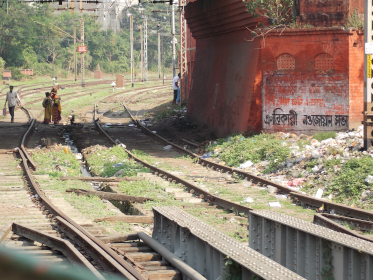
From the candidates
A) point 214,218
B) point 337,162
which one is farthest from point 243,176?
point 214,218

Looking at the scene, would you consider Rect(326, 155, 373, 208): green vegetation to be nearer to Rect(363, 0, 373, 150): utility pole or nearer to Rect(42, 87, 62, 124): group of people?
Rect(363, 0, 373, 150): utility pole

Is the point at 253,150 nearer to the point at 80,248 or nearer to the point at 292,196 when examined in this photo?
the point at 292,196

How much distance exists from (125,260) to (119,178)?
6114 mm

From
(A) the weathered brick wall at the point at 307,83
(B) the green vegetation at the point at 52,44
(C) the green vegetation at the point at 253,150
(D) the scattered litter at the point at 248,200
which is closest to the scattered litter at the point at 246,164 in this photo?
(C) the green vegetation at the point at 253,150

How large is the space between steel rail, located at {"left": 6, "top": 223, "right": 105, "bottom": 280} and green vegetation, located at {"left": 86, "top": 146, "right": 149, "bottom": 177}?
18.0ft

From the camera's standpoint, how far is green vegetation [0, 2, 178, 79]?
69938 mm

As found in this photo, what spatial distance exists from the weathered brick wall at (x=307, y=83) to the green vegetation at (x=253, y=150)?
945mm

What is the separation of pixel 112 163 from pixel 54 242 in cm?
771

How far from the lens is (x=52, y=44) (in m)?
77.9

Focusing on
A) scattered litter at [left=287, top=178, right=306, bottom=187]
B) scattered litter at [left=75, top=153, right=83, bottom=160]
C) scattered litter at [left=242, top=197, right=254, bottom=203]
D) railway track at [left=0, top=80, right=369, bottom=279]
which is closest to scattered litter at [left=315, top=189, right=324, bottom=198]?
scattered litter at [left=287, top=178, right=306, bottom=187]

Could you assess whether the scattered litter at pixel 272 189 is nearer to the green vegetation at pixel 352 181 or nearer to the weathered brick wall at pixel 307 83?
the green vegetation at pixel 352 181

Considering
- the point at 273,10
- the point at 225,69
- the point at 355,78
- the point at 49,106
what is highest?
the point at 273,10

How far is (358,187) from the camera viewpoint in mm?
9969

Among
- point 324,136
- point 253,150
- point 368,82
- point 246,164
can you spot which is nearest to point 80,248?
point 246,164
